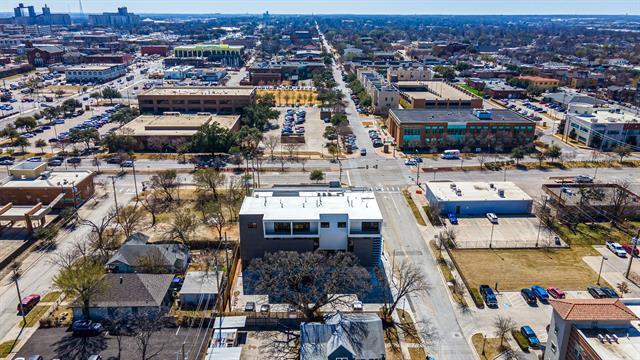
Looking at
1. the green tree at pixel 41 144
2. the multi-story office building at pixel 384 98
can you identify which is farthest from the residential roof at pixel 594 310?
the green tree at pixel 41 144

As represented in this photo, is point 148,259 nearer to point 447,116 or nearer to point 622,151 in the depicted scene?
point 447,116

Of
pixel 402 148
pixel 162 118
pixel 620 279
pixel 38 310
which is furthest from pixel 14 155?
pixel 620 279

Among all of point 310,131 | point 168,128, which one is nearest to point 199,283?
point 168,128

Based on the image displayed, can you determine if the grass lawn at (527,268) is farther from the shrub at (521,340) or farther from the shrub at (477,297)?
the shrub at (521,340)

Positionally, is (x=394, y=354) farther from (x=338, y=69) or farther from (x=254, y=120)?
(x=338, y=69)

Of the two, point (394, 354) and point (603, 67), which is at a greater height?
point (603, 67)
